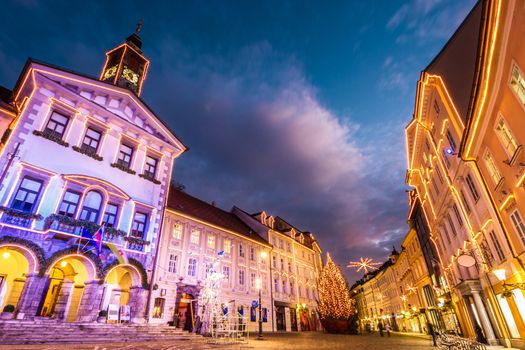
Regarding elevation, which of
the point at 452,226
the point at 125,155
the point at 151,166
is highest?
the point at 151,166

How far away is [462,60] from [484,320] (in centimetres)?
1640

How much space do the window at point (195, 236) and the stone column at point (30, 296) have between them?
15.1 m

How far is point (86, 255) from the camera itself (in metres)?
16.5

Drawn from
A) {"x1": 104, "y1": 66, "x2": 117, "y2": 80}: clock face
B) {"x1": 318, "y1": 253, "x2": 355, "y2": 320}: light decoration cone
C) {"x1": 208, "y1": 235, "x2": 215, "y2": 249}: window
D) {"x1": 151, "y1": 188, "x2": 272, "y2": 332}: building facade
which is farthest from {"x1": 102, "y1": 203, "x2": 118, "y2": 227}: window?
{"x1": 318, "y1": 253, "x2": 355, "y2": 320}: light decoration cone

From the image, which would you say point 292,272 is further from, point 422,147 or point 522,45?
point 522,45

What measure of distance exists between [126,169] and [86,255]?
22.3 feet

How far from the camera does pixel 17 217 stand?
47.6ft

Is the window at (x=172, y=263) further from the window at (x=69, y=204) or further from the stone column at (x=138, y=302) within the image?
the window at (x=69, y=204)

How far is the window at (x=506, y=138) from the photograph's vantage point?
11.8 metres

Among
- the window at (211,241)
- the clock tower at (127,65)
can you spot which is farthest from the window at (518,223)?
the clock tower at (127,65)

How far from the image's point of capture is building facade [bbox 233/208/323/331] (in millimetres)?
39938

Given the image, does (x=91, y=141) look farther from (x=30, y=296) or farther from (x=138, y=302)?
(x=138, y=302)

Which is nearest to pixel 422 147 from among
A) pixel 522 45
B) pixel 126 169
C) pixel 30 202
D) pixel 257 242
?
pixel 522 45

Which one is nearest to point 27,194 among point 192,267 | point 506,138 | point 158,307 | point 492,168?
point 158,307
